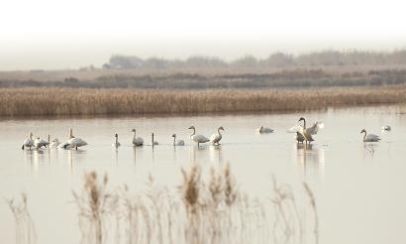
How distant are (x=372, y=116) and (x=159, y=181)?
15.6 meters

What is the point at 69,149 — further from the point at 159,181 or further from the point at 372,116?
the point at 372,116

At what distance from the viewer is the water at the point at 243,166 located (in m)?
9.09

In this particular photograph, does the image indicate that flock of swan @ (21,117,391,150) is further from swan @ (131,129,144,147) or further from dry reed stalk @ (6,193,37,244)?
dry reed stalk @ (6,193,37,244)

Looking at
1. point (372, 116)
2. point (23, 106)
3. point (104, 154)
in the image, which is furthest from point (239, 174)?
point (23, 106)

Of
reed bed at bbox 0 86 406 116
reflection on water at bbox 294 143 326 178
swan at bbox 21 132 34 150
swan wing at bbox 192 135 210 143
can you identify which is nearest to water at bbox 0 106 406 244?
reflection on water at bbox 294 143 326 178

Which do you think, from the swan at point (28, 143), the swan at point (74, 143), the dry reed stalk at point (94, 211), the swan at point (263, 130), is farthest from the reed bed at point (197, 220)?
the swan at point (263, 130)

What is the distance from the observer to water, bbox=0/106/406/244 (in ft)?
29.8

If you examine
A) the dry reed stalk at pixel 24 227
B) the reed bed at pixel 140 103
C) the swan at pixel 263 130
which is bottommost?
the dry reed stalk at pixel 24 227

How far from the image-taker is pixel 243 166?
13812 millimetres

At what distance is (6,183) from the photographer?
12.7 metres

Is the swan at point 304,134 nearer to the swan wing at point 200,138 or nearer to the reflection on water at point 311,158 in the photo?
the reflection on water at point 311,158

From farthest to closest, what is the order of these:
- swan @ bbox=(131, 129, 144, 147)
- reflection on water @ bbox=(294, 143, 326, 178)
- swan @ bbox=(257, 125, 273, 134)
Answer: swan @ bbox=(257, 125, 273, 134)
swan @ bbox=(131, 129, 144, 147)
reflection on water @ bbox=(294, 143, 326, 178)

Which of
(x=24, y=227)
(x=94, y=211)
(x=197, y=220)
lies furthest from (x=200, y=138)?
(x=94, y=211)

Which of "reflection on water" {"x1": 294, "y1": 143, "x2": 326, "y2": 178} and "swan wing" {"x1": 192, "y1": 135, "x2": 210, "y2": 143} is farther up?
"swan wing" {"x1": 192, "y1": 135, "x2": 210, "y2": 143}
